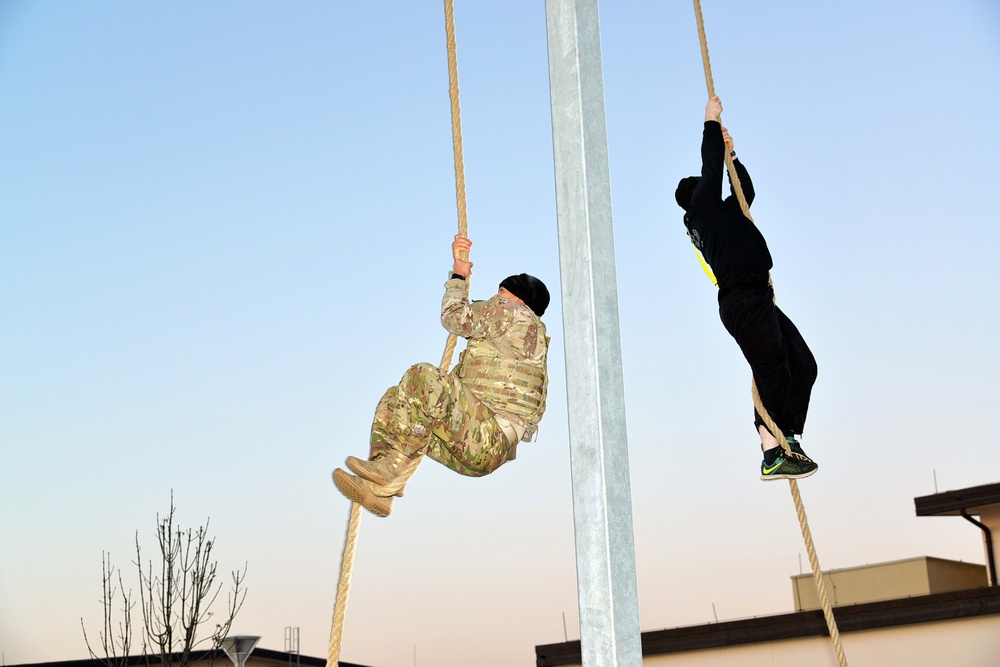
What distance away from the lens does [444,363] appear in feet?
13.3

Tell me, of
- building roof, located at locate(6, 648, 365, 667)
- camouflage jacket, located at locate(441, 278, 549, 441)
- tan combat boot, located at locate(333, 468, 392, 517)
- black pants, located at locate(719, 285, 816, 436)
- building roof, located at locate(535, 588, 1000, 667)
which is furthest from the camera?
building roof, located at locate(6, 648, 365, 667)

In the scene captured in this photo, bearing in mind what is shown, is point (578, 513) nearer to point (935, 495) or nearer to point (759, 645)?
point (759, 645)

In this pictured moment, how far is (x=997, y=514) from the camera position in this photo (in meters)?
12.9

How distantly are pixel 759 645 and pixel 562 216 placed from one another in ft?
33.5

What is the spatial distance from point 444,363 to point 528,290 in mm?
720

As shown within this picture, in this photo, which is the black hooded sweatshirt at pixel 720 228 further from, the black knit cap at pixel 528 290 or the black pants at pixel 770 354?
the black knit cap at pixel 528 290

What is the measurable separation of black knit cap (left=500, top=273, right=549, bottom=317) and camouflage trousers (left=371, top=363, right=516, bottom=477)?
23.1 inches

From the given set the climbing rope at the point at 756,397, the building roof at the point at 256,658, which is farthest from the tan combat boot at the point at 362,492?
the building roof at the point at 256,658

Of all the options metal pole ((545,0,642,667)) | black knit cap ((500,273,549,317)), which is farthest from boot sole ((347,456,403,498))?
metal pole ((545,0,642,667))

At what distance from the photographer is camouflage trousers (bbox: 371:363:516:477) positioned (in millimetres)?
4090

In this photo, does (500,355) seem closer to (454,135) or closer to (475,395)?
(475,395)

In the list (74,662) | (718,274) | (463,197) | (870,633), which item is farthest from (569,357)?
(74,662)

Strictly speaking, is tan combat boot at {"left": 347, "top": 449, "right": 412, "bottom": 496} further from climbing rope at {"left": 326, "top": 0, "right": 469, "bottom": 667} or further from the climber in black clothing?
the climber in black clothing

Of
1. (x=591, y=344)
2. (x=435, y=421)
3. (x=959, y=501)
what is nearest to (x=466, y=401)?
(x=435, y=421)
